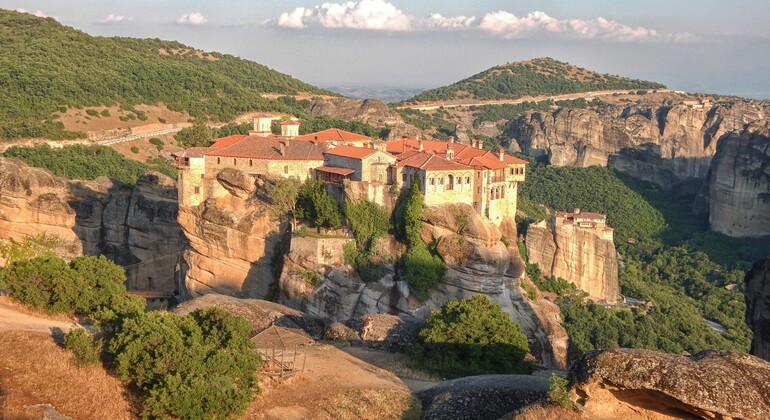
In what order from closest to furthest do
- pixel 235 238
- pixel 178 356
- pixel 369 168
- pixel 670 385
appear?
pixel 670 385
pixel 178 356
pixel 369 168
pixel 235 238

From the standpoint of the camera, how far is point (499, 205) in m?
44.2

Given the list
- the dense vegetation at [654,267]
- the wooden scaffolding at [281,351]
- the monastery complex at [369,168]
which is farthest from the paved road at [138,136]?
the wooden scaffolding at [281,351]

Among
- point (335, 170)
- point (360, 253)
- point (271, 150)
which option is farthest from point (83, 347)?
point (271, 150)

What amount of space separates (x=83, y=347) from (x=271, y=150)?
2438cm

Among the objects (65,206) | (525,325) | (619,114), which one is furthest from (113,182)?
(619,114)

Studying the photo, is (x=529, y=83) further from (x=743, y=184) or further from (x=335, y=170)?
(x=335, y=170)

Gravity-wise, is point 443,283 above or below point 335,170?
below

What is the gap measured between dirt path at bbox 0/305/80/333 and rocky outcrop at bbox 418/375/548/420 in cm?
1115

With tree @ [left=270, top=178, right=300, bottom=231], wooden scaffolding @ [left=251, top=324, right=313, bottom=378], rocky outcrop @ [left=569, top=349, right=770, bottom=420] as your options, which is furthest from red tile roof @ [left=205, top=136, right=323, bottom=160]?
rocky outcrop @ [left=569, top=349, right=770, bottom=420]

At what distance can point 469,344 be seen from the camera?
24172mm

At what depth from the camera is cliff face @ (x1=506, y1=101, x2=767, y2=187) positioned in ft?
298

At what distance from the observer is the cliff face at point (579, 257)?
54.0 metres

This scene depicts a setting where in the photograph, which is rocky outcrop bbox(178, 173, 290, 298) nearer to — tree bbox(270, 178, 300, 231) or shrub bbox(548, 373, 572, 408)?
tree bbox(270, 178, 300, 231)

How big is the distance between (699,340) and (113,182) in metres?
39.2
